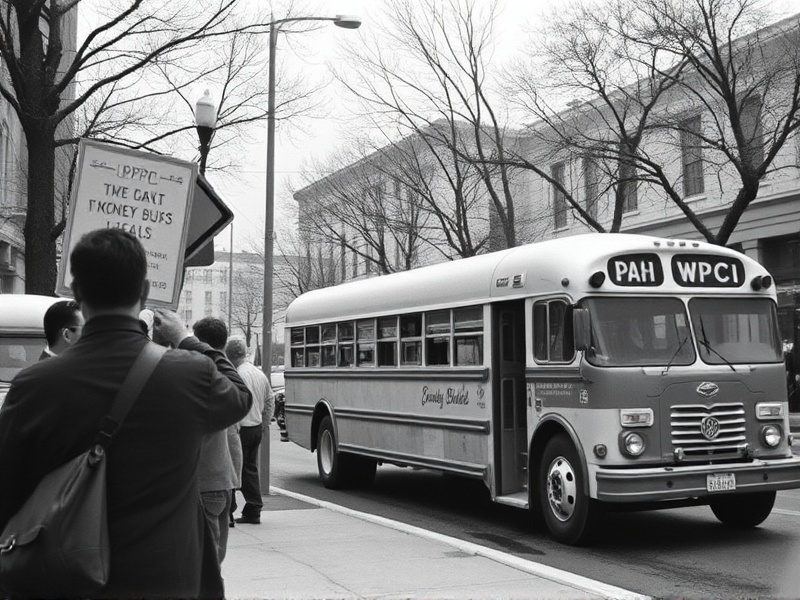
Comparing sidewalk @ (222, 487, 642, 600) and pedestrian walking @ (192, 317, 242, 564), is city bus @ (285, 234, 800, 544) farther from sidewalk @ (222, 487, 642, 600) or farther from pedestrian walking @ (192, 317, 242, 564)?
pedestrian walking @ (192, 317, 242, 564)

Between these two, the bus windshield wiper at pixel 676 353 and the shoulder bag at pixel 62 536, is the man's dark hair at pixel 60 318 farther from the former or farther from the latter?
the bus windshield wiper at pixel 676 353

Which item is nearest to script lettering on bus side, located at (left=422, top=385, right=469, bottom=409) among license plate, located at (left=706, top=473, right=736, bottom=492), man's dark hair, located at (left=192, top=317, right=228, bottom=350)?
license plate, located at (left=706, top=473, right=736, bottom=492)

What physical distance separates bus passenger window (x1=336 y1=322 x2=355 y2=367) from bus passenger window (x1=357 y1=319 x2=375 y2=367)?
0.30 m

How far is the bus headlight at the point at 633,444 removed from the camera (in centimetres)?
909

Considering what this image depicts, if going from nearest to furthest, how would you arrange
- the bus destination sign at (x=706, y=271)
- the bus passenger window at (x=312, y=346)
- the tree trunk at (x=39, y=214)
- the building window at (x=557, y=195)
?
the bus destination sign at (x=706, y=271)
the bus passenger window at (x=312, y=346)
the tree trunk at (x=39, y=214)
the building window at (x=557, y=195)

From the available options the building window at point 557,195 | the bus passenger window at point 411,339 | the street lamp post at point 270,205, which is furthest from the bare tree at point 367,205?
the bus passenger window at point 411,339

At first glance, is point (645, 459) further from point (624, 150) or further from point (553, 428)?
point (624, 150)

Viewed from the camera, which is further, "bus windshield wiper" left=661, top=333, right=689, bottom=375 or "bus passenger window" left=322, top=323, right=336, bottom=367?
"bus passenger window" left=322, top=323, right=336, bottom=367

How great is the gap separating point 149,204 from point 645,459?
5.32 m

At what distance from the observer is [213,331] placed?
6.76m

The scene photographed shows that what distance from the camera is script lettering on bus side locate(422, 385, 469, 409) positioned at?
1138 centimetres

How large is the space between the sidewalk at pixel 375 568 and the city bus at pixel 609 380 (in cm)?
137

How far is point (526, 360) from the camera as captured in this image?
1029cm

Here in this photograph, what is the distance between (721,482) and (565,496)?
142cm
